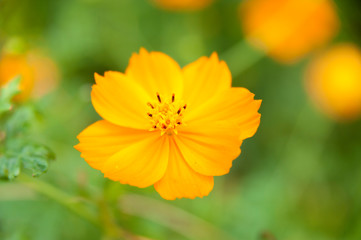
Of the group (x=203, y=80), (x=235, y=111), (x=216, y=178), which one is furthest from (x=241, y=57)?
(x=235, y=111)

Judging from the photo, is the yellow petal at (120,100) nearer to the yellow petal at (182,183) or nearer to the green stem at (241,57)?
the yellow petal at (182,183)

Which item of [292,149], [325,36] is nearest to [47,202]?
[292,149]

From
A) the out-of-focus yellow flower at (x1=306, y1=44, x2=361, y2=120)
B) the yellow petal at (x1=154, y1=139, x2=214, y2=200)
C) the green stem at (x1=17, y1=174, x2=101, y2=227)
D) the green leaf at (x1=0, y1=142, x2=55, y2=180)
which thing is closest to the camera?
the yellow petal at (x1=154, y1=139, x2=214, y2=200)

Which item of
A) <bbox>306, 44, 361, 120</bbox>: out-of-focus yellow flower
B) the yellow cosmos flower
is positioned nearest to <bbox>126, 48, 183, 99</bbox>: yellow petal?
the yellow cosmos flower

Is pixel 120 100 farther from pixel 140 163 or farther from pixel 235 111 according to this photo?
pixel 235 111

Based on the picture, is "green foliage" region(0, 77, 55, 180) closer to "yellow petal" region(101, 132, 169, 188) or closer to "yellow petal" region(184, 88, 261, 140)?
"yellow petal" region(101, 132, 169, 188)
